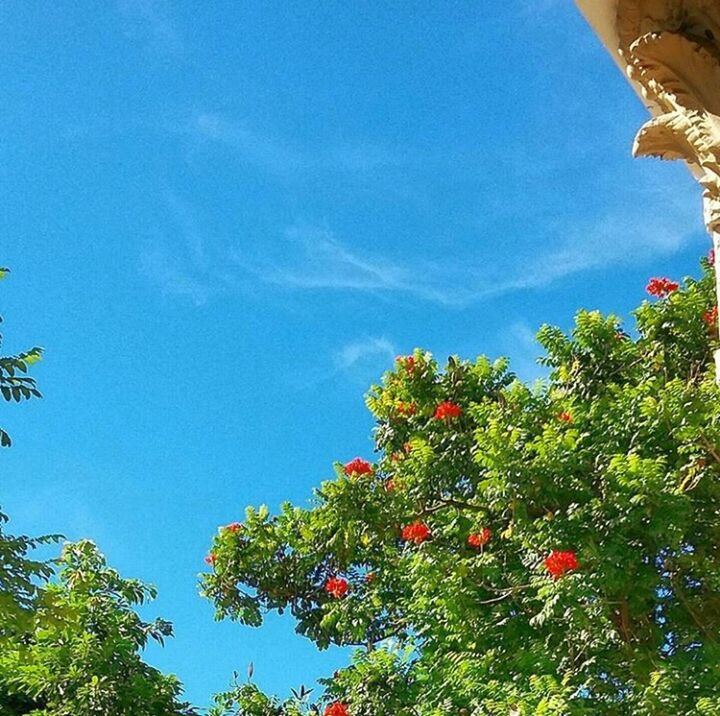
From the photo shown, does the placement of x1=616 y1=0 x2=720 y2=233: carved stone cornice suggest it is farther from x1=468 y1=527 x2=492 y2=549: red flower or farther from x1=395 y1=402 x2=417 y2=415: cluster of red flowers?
x1=395 y1=402 x2=417 y2=415: cluster of red flowers

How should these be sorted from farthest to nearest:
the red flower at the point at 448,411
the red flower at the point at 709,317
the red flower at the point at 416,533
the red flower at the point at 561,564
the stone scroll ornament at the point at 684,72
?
the red flower at the point at 448,411 → the red flower at the point at 709,317 → the red flower at the point at 416,533 → the red flower at the point at 561,564 → the stone scroll ornament at the point at 684,72

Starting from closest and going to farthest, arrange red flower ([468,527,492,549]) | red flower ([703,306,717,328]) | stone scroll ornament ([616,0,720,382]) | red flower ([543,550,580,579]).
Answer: stone scroll ornament ([616,0,720,382])
red flower ([543,550,580,579])
red flower ([468,527,492,549])
red flower ([703,306,717,328])

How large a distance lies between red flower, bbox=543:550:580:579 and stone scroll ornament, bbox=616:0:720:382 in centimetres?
561

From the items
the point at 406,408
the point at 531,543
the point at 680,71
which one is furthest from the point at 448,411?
the point at 680,71

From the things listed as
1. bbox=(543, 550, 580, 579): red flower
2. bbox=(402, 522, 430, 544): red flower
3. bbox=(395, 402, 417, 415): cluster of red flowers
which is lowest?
bbox=(543, 550, 580, 579): red flower

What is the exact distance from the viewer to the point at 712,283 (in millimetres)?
12461

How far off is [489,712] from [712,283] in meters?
6.53

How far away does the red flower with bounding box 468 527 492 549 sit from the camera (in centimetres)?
1030

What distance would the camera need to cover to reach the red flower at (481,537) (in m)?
10.3

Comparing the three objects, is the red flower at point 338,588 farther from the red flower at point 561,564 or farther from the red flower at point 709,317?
the red flower at point 709,317

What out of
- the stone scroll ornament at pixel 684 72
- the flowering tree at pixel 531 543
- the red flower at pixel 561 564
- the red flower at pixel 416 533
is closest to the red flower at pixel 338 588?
the flowering tree at pixel 531 543

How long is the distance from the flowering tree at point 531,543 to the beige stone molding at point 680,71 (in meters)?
5.90

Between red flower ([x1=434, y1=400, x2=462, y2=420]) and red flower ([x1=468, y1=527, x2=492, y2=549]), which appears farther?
red flower ([x1=434, y1=400, x2=462, y2=420])

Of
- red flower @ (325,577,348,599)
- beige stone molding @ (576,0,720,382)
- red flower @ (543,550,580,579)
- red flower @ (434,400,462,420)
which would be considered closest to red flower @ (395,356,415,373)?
red flower @ (434,400,462,420)
